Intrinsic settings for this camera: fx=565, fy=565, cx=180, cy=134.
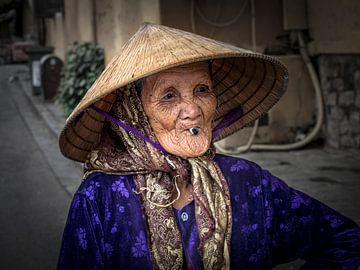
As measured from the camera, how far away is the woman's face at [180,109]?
180cm

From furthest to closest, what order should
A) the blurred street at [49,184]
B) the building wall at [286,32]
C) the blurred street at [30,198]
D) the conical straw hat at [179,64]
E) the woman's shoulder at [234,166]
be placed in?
the building wall at [286,32]
the blurred street at [49,184]
the blurred street at [30,198]
the woman's shoulder at [234,166]
the conical straw hat at [179,64]

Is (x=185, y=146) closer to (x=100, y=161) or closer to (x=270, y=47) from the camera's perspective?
(x=100, y=161)

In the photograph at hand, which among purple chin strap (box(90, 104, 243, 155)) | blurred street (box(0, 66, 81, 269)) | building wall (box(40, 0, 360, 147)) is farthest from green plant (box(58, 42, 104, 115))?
purple chin strap (box(90, 104, 243, 155))

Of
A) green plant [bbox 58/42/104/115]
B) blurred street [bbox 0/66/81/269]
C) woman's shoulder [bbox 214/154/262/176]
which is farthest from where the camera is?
green plant [bbox 58/42/104/115]

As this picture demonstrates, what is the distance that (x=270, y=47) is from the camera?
7176 millimetres

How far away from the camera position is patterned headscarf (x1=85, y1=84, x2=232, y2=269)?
69.5 inches

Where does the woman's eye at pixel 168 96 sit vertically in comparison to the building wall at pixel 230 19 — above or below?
below

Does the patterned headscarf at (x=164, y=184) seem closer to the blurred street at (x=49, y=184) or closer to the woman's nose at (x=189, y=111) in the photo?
the woman's nose at (x=189, y=111)

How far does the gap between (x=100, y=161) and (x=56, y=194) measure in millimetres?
4521

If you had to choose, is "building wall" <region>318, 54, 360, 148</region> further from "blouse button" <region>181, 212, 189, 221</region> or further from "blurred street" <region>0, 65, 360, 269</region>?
"blouse button" <region>181, 212, 189, 221</region>

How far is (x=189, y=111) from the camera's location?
1791mm

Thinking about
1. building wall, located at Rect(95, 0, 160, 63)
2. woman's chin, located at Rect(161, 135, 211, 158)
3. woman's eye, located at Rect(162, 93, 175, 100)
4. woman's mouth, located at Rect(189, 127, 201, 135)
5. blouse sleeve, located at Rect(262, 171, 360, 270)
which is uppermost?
building wall, located at Rect(95, 0, 160, 63)

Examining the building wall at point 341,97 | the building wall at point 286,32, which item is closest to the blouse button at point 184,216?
the building wall at point 286,32

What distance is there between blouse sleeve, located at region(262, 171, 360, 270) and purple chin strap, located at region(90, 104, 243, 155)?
34 centimetres
